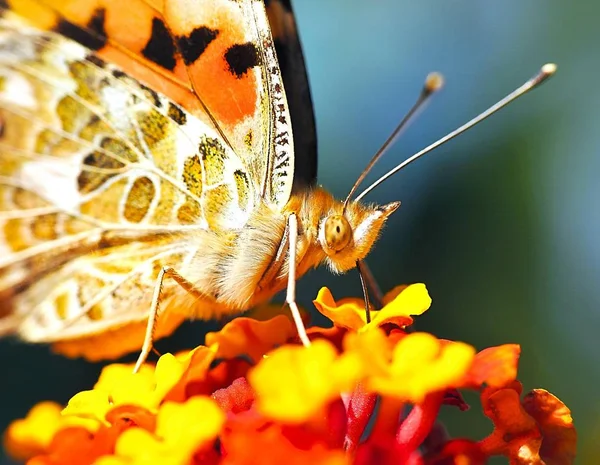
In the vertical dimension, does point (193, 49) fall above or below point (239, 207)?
above

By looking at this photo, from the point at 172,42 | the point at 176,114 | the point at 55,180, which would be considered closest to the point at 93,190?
the point at 55,180

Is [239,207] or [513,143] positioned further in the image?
[513,143]

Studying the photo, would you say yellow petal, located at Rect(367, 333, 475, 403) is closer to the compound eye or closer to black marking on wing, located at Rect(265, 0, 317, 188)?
the compound eye

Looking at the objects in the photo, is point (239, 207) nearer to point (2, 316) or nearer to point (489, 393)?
point (2, 316)

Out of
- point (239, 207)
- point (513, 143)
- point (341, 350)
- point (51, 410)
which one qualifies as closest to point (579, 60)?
point (513, 143)

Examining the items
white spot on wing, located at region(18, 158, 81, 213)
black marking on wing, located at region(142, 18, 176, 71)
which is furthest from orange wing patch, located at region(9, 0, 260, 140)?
white spot on wing, located at region(18, 158, 81, 213)

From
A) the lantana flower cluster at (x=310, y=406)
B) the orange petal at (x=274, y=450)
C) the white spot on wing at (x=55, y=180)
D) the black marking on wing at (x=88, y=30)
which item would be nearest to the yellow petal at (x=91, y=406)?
the lantana flower cluster at (x=310, y=406)
